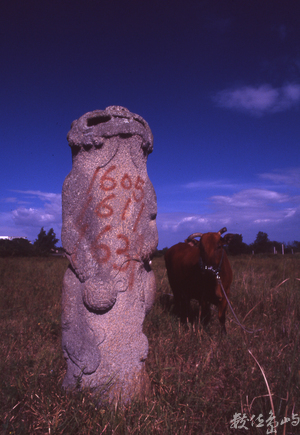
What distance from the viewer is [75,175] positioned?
2.77 m

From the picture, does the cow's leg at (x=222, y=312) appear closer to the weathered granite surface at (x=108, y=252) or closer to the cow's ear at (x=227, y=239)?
the cow's ear at (x=227, y=239)

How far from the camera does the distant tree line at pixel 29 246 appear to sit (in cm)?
1453

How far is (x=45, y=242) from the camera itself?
58.4 feet

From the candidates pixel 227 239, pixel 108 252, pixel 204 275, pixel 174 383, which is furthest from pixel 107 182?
pixel 204 275

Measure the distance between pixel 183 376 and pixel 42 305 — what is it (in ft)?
10.8

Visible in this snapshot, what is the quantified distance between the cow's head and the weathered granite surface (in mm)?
1764

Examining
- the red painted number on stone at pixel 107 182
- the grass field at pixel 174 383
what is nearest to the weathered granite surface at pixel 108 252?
the red painted number on stone at pixel 107 182

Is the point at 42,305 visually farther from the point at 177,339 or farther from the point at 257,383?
the point at 257,383

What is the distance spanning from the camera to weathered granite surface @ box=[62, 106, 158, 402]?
8.18 feet

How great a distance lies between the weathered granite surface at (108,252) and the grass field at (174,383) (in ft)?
0.81

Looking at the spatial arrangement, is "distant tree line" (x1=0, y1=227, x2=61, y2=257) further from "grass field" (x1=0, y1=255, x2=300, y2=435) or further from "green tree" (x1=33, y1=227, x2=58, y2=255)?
"grass field" (x1=0, y1=255, x2=300, y2=435)

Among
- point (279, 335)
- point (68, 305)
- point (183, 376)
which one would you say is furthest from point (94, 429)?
point (279, 335)

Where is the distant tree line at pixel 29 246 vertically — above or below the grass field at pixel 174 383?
above

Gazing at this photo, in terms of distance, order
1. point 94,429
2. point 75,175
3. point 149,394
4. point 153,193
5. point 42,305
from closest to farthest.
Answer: point 94,429 < point 149,394 < point 75,175 < point 153,193 < point 42,305
